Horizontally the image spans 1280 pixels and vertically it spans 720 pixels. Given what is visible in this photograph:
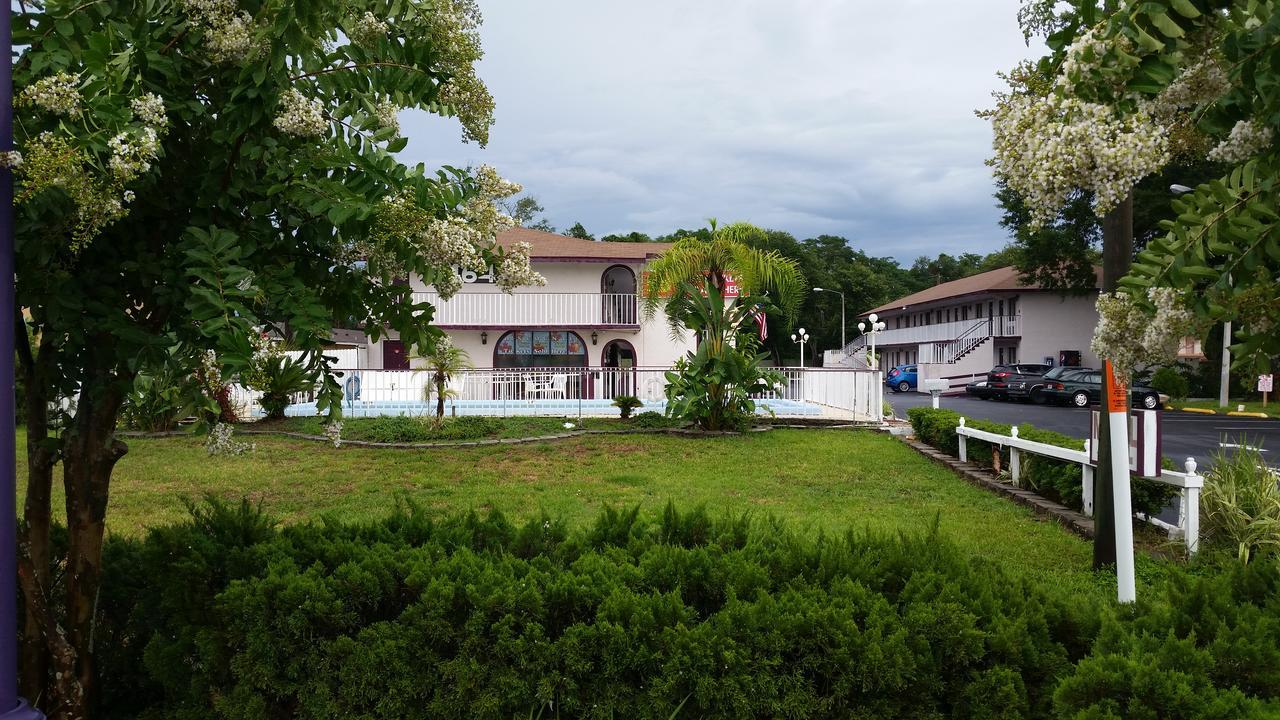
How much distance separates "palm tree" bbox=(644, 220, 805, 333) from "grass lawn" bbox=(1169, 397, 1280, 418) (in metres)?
19.7

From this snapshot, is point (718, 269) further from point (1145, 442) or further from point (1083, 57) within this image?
point (1083, 57)

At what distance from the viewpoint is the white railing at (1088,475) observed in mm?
6820

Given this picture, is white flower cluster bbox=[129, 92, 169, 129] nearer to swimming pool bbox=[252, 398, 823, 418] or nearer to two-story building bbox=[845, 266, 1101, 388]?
swimming pool bbox=[252, 398, 823, 418]

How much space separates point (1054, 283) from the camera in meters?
41.1

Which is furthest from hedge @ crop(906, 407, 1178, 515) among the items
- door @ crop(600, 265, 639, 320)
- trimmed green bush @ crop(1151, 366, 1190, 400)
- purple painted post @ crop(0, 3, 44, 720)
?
trimmed green bush @ crop(1151, 366, 1190, 400)

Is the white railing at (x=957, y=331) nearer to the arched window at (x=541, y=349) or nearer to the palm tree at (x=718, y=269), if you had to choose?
the arched window at (x=541, y=349)

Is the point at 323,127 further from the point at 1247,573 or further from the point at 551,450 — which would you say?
the point at 551,450

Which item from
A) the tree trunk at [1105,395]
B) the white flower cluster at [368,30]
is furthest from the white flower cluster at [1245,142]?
the tree trunk at [1105,395]

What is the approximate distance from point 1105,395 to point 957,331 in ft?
164

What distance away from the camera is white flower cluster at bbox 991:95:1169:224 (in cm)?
210

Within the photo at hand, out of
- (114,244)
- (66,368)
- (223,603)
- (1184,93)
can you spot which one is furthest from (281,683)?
(1184,93)

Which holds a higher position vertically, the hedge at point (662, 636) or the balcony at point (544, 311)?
the balcony at point (544, 311)

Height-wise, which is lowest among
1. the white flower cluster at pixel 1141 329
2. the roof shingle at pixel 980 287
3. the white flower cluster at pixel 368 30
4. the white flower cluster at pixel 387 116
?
the white flower cluster at pixel 1141 329

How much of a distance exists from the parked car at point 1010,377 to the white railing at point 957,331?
995 centimetres
